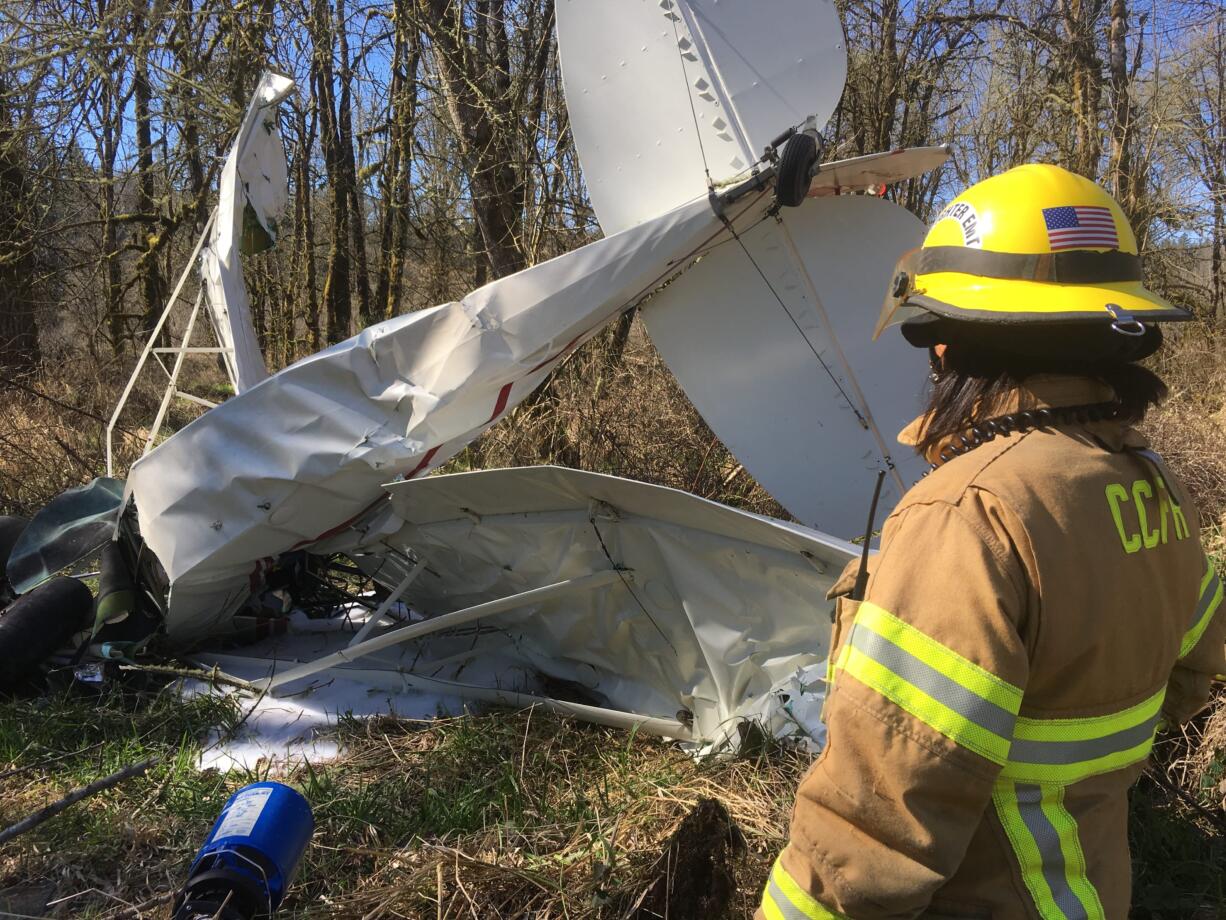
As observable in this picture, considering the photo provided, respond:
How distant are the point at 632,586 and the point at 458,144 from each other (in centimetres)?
595

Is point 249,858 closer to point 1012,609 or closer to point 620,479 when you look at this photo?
point 620,479

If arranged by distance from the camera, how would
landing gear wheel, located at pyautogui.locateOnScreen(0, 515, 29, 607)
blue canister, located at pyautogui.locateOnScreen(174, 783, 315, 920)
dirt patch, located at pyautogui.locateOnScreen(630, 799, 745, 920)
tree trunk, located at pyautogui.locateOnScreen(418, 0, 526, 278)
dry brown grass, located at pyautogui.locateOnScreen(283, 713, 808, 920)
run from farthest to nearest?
tree trunk, located at pyautogui.locateOnScreen(418, 0, 526, 278) → landing gear wheel, located at pyautogui.locateOnScreen(0, 515, 29, 607) → dry brown grass, located at pyautogui.locateOnScreen(283, 713, 808, 920) → dirt patch, located at pyautogui.locateOnScreen(630, 799, 745, 920) → blue canister, located at pyautogui.locateOnScreen(174, 783, 315, 920)

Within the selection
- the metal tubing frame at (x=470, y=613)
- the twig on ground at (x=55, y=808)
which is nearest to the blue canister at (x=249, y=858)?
the twig on ground at (x=55, y=808)

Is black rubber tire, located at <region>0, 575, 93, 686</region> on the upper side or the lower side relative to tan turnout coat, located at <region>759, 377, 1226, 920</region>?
lower

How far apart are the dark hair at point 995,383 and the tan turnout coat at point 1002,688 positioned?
0.02 metres

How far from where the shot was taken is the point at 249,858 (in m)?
2.01

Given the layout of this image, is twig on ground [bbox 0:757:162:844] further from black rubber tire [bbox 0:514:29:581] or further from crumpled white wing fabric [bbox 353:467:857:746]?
black rubber tire [bbox 0:514:29:581]

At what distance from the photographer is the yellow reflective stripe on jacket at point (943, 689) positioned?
3.42ft

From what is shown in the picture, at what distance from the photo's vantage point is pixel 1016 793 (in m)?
1.14

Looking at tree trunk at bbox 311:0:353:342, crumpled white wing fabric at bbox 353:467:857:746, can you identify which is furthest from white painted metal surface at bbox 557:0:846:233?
tree trunk at bbox 311:0:353:342

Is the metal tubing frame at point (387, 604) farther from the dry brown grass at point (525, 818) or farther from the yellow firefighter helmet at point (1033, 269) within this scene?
the yellow firefighter helmet at point (1033, 269)

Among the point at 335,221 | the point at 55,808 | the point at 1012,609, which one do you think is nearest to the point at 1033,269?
the point at 1012,609

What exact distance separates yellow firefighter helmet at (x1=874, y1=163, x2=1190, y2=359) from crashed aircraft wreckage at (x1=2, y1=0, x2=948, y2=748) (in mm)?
1540

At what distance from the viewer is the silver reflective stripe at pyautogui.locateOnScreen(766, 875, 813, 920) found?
1.16 meters
